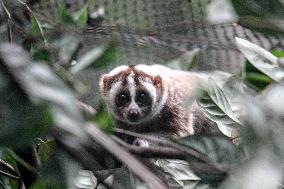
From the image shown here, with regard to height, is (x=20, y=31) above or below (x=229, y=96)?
above

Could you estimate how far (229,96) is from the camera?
1.14m

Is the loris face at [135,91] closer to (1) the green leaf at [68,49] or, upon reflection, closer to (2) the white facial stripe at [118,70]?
(2) the white facial stripe at [118,70]

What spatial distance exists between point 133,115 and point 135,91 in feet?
0.47

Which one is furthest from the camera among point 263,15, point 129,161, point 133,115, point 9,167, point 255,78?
point 133,115

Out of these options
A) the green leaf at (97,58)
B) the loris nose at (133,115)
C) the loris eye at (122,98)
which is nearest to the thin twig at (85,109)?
the green leaf at (97,58)

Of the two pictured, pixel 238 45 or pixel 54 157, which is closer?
pixel 54 157

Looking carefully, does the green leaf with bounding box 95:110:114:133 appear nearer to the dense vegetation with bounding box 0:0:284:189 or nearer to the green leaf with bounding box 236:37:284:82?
the dense vegetation with bounding box 0:0:284:189

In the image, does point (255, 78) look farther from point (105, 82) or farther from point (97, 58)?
point (105, 82)

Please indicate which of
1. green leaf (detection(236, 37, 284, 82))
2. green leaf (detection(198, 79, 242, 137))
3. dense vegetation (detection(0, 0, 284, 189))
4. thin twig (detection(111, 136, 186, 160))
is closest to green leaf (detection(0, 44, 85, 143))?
dense vegetation (detection(0, 0, 284, 189))

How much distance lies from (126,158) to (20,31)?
1.54ft

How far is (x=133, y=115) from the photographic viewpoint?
2.45m

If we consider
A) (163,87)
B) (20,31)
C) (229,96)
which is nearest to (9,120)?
(20,31)

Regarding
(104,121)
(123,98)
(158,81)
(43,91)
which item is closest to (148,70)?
(158,81)

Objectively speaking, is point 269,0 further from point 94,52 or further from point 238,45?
point 94,52
